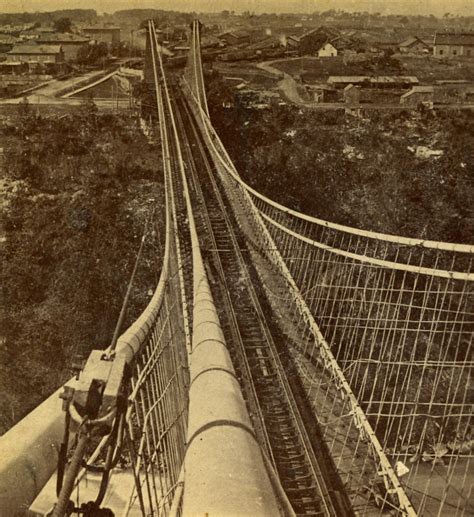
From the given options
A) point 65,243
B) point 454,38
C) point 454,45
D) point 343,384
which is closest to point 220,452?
point 343,384

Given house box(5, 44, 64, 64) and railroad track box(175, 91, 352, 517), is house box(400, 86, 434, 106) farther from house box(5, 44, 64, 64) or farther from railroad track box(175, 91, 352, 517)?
house box(5, 44, 64, 64)

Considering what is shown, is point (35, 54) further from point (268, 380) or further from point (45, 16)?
point (268, 380)

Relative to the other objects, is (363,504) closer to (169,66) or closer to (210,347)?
(210,347)

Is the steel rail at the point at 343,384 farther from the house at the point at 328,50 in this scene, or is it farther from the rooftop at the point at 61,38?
the house at the point at 328,50

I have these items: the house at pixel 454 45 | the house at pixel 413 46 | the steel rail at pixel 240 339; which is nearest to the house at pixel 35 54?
the steel rail at pixel 240 339

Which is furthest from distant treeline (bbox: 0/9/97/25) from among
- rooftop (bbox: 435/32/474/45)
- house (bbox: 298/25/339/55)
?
rooftop (bbox: 435/32/474/45)
